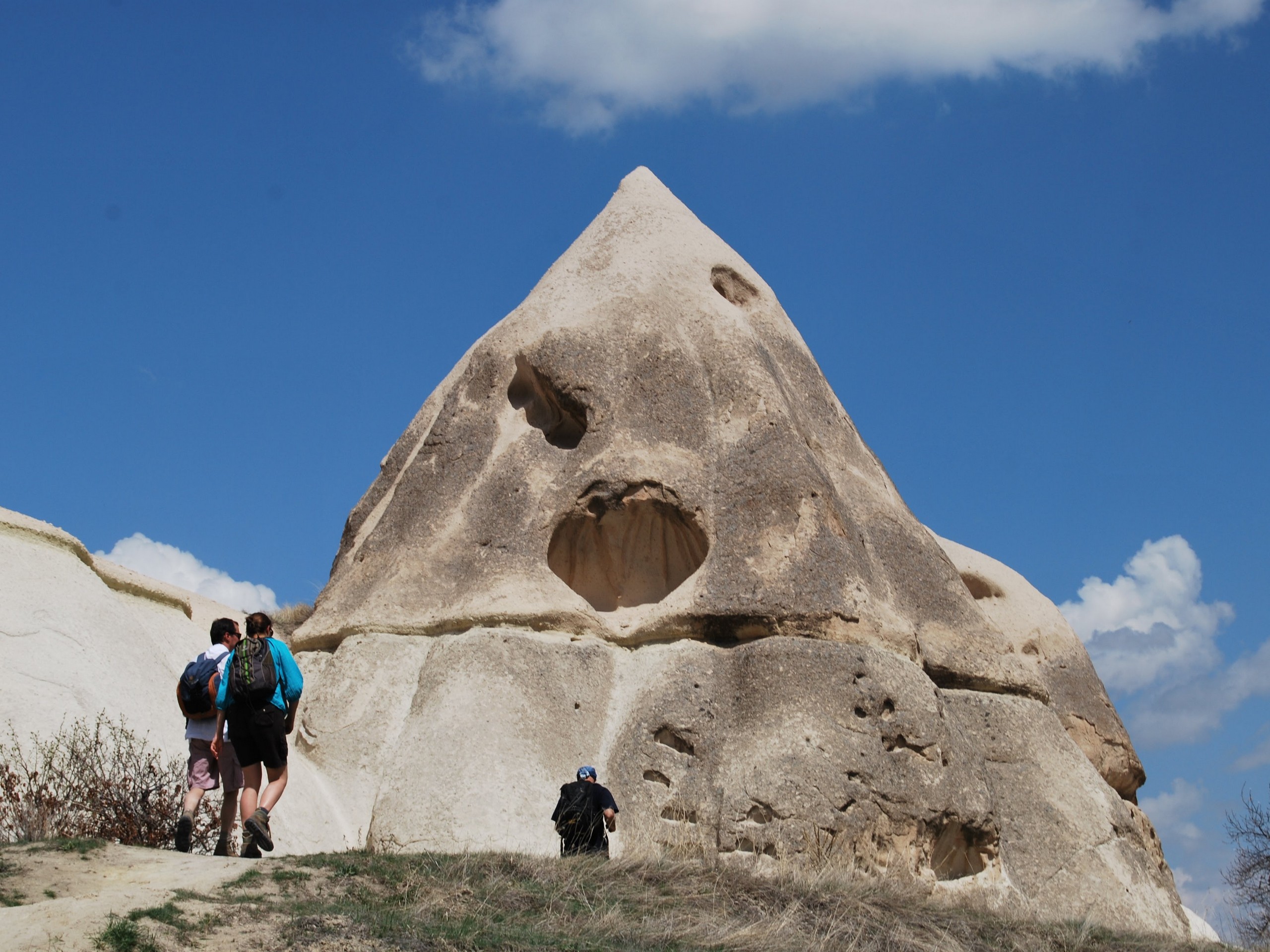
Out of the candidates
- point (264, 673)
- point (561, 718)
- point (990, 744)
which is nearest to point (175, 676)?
point (561, 718)

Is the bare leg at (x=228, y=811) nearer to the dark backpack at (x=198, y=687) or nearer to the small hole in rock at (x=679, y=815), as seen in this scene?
the dark backpack at (x=198, y=687)

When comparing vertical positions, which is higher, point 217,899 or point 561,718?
point 561,718

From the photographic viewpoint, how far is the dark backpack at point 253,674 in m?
7.36

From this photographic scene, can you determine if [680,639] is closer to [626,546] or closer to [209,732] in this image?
[626,546]

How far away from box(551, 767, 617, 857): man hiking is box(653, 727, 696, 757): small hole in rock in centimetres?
146

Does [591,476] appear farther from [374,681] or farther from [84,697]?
[84,697]

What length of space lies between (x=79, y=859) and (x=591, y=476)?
5.36 meters

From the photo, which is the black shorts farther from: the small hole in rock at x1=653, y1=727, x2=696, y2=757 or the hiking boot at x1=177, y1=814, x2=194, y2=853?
the small hole in rock at x1=653, y1=727, x2=696, y2=757

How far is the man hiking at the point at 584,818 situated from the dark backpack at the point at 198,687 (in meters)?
2.11

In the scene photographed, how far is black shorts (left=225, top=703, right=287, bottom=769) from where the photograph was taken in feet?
24.4

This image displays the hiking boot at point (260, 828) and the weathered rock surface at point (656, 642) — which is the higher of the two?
the weathered rock surface at point (656, 642)

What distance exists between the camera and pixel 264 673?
736cm

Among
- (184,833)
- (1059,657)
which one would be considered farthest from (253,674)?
(1059,657)

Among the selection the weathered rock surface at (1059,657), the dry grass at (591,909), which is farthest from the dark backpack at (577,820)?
the weathered rock surface at (1059,657)
